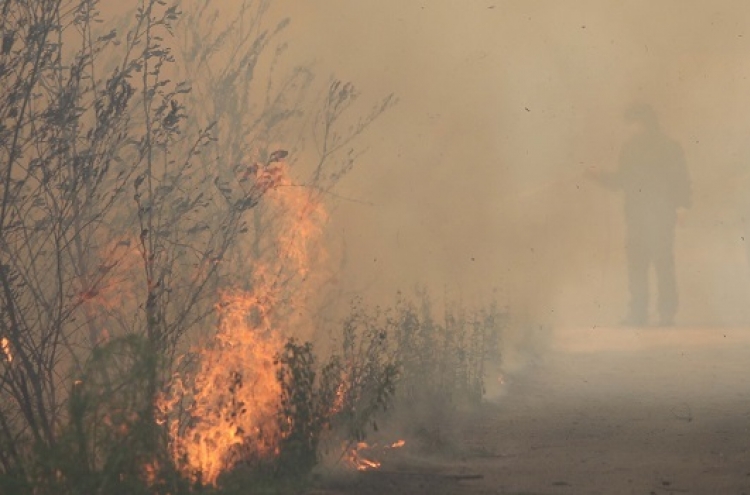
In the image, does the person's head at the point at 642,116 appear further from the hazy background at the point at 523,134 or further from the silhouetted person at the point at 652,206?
the hazy background at the point at 523,134

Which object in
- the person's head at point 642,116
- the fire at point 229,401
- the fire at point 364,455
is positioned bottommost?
the fire at point 364,455

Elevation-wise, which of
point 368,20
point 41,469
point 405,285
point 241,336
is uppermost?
point 368,20

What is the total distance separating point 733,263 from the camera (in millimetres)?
46719

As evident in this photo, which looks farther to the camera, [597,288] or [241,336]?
[597,288]

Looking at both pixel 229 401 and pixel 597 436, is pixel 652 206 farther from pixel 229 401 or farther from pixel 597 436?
pixel 229 401

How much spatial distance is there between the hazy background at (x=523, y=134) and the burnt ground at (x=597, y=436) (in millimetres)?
2667

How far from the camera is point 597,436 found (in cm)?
1302

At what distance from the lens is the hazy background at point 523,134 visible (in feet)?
61.8

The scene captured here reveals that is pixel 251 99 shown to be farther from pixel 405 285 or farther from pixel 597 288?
pixel 597 288

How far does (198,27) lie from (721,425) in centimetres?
665

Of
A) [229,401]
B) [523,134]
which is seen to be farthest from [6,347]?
[523,134]

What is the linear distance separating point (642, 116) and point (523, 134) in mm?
5076

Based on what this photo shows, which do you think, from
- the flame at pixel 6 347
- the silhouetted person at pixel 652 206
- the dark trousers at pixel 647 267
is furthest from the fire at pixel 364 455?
the dark trousers at pixel 647 267

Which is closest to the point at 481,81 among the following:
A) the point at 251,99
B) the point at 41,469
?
the point at 251,99
